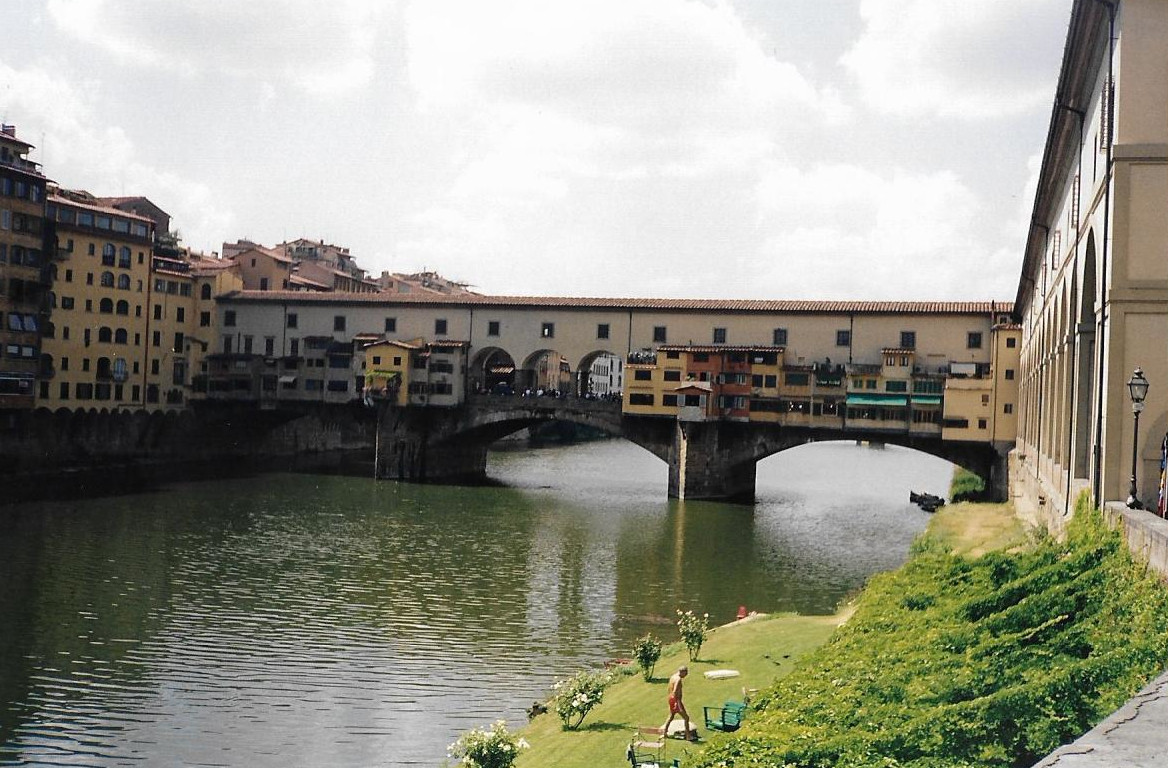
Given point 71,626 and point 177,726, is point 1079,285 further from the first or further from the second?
point 71,626

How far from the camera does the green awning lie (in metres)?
58.5

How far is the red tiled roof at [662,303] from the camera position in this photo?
5995 centimetres

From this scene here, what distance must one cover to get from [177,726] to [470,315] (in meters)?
51.2

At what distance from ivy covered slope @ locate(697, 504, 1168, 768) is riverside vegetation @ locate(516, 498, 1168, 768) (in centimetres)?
2

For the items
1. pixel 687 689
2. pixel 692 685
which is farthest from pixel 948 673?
pixel 692 685

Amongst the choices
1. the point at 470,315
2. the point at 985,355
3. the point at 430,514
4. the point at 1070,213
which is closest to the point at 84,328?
the point at 470,315

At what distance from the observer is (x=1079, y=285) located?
23938mm

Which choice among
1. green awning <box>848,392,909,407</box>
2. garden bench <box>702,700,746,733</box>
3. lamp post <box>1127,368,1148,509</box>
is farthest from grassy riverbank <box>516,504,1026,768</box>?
green awning <box>848,392,909,407</box>

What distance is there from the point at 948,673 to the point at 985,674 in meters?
0.67

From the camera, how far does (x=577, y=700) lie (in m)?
19.0

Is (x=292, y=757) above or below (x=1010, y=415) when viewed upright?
below

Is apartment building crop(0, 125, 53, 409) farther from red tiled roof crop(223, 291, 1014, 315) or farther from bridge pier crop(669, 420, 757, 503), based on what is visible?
bridge pier crop(669, 420, 757, 503)

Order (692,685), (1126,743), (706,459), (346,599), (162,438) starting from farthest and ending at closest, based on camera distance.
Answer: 1. (162,438)
2. (706,459)
3. (346,599)
4. (692,685)
5. (1126,743)

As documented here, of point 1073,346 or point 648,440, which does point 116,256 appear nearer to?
point 648,440
